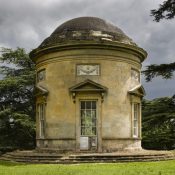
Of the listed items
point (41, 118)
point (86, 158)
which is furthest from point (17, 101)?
point (86, 158)

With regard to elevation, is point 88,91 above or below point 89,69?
below

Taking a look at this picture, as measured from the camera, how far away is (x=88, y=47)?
19.6 m

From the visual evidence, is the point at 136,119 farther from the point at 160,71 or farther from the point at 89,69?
the point at 160,71

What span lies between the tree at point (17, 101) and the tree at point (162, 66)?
73.4 feet

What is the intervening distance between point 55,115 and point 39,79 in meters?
2.88

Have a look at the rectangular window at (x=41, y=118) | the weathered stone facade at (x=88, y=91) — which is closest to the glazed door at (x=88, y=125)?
the weathered stone facade at (x=88, y=91)

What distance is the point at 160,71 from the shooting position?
6129mm

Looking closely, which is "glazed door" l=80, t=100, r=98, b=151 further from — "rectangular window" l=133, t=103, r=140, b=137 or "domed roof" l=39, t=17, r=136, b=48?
"domed roof" l=39, t=17, r=136, b=48

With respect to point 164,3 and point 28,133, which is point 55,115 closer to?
point 28,133

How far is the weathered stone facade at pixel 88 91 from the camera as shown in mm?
19391

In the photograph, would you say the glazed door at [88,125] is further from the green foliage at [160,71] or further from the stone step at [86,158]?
the green foliage at [160,71]

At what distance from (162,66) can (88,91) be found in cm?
1315

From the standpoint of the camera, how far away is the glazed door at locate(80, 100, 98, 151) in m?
19.4

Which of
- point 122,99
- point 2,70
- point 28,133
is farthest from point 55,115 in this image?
point 2,70
